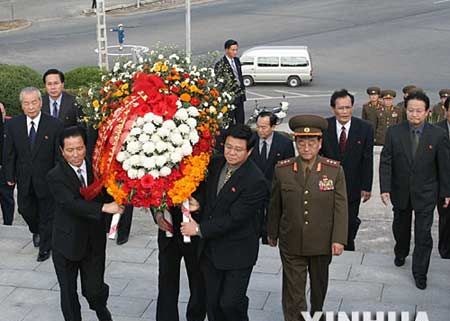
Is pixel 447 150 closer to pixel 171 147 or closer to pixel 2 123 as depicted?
pixel 171 147

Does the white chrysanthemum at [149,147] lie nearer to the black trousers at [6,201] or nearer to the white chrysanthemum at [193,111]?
the white chrysanthemum at [193,111]

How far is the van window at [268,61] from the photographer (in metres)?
24.3

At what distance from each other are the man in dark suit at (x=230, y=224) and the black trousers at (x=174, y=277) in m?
0.25

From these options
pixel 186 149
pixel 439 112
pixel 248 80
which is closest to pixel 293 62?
pixel 248 80

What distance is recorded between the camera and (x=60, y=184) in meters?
6.77

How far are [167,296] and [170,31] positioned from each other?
24.7 meters

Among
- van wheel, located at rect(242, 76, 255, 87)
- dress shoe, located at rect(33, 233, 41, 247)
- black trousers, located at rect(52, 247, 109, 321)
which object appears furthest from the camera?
van wheel, located at rect(242, 76, 255, 87)

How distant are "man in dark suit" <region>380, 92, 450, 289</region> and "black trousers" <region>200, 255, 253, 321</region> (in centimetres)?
205

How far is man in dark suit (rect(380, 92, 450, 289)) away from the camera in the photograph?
7.91 m

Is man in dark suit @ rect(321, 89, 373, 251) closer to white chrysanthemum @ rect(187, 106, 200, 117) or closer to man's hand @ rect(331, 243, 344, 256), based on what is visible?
man's hand @ rect(331, 243, 344, 256)

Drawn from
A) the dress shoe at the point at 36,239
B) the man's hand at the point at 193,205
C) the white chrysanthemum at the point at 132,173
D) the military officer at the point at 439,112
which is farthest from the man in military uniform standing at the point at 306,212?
the military officer at the point at 439,112

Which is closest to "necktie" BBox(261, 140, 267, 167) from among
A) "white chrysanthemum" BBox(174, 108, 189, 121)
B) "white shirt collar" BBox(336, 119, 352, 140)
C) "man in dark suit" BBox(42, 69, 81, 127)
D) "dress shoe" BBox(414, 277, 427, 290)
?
"white shirt collar" BBox(336, 119, 352, 140)

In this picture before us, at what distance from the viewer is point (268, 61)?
2438 centimetres

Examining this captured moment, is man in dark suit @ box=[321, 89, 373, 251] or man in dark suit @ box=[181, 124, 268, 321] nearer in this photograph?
man in dark suit @ box=[181, 124, 268, 321]
